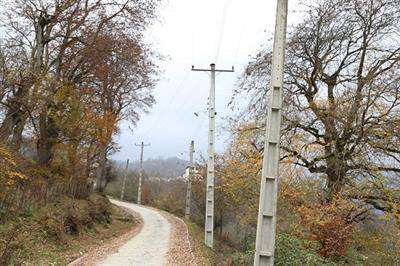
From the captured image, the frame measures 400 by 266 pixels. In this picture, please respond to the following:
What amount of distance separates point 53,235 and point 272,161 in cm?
961

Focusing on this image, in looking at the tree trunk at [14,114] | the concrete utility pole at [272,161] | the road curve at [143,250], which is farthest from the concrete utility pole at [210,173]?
the concrete utility pole at [272,161]

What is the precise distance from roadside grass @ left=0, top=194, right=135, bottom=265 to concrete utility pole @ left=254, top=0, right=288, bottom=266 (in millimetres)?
5500

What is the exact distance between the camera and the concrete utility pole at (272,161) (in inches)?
297

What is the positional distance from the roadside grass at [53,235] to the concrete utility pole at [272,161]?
5.50 m

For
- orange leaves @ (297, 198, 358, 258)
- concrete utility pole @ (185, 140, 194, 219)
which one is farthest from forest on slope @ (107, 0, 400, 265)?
concrete utility pole @ (185, 140, 194, 219)

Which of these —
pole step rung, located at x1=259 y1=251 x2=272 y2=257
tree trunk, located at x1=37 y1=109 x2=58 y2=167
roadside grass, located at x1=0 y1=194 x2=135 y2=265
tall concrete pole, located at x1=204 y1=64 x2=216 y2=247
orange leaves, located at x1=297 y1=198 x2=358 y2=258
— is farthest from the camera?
tree trunk, located at x1=37 y1=109 x2=58 y2=167

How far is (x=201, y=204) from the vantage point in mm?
33812

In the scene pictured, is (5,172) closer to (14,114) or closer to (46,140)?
(14,114)

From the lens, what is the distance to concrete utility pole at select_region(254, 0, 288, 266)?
754cm

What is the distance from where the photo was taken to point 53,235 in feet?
48.7

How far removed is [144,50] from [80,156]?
736cm

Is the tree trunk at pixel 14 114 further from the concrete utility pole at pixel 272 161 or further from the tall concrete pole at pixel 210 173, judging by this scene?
the concrete utility pole at pixel 272 161

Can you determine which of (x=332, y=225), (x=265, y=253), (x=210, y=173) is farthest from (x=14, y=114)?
(x=265, y=253)

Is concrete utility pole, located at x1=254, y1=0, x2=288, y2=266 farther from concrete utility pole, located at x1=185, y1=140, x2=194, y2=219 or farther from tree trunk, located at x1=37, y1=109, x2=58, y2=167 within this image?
concrete utility pole, located at x1=185, y1=140, x2=194, y2=219
